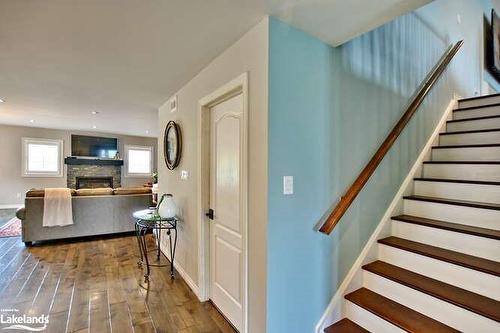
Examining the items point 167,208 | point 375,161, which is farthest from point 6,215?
→ point 375,161

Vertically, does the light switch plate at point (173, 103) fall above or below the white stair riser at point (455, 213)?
above

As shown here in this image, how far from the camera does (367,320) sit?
174 cm

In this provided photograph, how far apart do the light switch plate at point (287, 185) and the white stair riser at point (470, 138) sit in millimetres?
2366

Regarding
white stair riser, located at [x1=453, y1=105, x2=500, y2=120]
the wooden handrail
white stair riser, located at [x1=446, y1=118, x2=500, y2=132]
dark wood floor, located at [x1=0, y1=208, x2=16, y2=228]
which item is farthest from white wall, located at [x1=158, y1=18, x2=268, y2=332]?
dark wood floor, located at [x1=0, y1=208, x2=16, y2=228]

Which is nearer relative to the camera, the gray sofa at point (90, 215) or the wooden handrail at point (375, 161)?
the wooden handrail at point (375, 161)

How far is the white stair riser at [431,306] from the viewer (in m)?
1.38

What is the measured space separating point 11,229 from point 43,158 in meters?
3.63

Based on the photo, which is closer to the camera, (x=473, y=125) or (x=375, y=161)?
(x=375, y=161)

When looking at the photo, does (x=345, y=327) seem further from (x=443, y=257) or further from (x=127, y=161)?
(x=127, y=161)

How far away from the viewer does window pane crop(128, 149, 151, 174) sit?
30.2 ft

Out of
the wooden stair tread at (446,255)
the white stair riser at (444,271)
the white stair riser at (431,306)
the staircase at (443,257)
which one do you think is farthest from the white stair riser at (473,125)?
the white stair riser at (431,306)

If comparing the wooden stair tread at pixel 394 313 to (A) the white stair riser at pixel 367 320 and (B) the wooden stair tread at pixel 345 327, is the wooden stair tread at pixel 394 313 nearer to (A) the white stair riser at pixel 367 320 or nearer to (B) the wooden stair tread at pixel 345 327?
(A) the white stair riser at pixel 367 320

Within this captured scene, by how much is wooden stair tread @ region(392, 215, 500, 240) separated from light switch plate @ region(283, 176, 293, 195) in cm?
124

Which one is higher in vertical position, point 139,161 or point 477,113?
point 477,113
